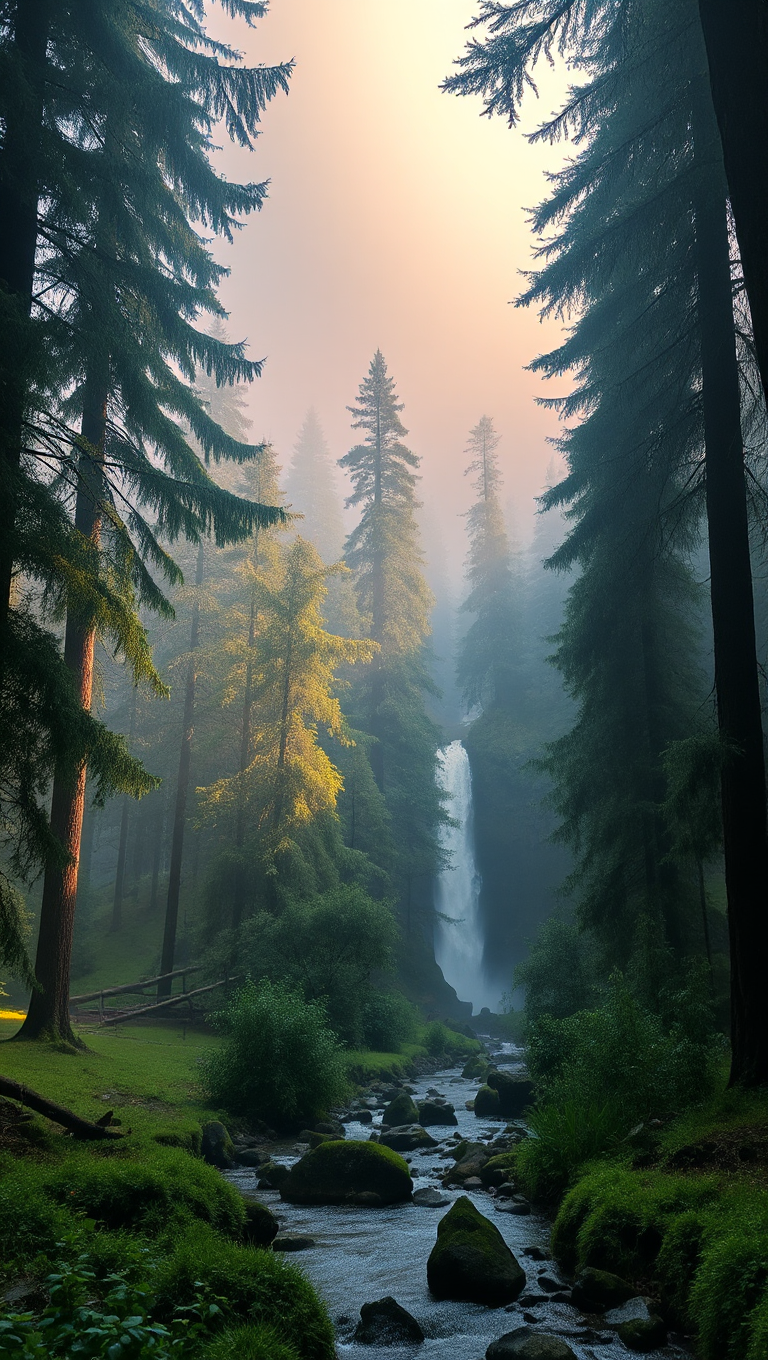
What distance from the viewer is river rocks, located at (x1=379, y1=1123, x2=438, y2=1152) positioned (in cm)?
1180

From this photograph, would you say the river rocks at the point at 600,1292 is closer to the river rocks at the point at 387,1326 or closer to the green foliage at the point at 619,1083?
the river rocks at the point at 387,1326

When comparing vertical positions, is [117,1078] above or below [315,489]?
below

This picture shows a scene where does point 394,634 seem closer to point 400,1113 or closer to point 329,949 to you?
point 329,949

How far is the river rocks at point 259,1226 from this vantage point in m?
7.13

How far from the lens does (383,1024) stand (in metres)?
21.1

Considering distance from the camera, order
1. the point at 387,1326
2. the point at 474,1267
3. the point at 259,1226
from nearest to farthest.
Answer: the point at 387,1326 → the point at 474,1267 → the point at 259,1226

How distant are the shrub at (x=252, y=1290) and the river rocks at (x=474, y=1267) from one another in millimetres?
1656

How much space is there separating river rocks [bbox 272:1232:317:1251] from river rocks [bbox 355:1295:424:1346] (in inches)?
65.2

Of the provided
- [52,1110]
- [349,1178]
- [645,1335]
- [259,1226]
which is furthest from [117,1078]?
[645,1335]

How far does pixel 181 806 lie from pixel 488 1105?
48.8 ft

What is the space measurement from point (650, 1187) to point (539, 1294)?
4.14 ft

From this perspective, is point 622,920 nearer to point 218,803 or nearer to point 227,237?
point 218,803

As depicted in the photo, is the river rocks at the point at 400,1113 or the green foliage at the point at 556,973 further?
the green foliage at the point at 556,973

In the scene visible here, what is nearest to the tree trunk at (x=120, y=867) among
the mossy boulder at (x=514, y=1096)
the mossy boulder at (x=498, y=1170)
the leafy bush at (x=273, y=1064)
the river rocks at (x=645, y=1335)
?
the leafy bush at (x=273, y=1064)
